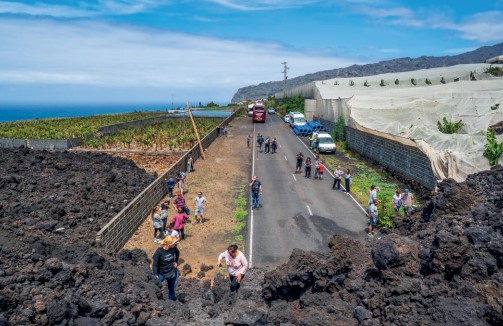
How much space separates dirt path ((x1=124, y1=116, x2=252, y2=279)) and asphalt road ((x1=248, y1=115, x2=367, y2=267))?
1.32m

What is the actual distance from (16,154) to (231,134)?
2520 cm

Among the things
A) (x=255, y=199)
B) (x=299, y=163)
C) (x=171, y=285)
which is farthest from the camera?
(x=299, y=163)

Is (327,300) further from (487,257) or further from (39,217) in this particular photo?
(39,217)

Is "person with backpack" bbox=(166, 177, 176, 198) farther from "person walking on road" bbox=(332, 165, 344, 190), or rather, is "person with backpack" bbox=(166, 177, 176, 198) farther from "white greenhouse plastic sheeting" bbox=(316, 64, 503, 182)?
"white greenhouse plastic sheeting" bbox=(316, 64, 503, 182)

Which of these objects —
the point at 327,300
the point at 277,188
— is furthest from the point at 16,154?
the point at 327,300

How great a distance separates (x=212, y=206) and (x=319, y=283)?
12.5 m

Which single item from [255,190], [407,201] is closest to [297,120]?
[255,190]

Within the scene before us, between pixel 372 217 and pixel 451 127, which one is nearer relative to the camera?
pixel 372 217

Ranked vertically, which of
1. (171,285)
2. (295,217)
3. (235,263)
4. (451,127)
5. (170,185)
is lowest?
(295,217)

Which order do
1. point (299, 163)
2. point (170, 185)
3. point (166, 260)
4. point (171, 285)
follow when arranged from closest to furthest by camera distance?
point (166, 260), point (171, 285), point (170, 185), point (299, 163)

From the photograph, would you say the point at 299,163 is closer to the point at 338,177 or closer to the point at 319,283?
the point at 338,177

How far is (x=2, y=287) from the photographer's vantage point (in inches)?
347

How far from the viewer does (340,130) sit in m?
42.8

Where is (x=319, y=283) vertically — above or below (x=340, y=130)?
below
